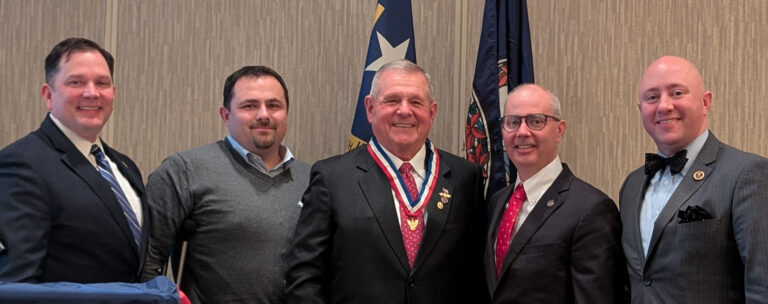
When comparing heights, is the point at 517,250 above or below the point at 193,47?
below

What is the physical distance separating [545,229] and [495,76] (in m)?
1.15

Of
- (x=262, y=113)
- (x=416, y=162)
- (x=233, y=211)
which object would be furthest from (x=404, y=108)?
(x=233, y=211)

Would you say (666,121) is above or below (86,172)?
above

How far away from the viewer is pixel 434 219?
2832 millimetres

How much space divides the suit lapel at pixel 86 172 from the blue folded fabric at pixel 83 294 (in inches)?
37.2

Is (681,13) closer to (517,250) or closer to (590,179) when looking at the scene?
(590,179)

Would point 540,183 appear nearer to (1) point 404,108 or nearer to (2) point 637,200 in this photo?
(2) point 637,200

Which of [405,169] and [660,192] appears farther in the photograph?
[405,169]

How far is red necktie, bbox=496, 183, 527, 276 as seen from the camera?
2766 millimetres

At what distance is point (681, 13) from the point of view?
3.76 metres

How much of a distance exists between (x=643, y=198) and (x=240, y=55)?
2.34 meters

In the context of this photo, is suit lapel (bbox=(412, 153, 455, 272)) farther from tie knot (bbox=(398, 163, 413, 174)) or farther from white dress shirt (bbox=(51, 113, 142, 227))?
white dress shirt (bbox=(51, 113, 142, 227))

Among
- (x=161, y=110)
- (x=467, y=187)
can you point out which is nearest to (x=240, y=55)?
(x=161, y=110)

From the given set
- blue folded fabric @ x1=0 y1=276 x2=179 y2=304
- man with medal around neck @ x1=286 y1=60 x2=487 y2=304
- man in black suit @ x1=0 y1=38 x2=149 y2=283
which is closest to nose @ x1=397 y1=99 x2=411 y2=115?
man with medal around neck @ x1=286 y1=60 x2=487 y2=304
